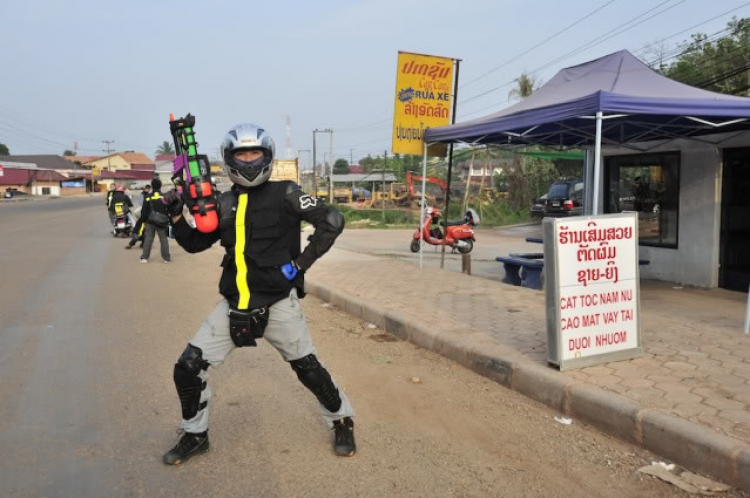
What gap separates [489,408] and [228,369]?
222 cm

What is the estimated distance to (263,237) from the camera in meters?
3.37

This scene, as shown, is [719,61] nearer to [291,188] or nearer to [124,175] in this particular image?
[291,188]

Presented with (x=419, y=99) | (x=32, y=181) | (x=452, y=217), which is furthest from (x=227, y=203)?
(x=32, y=181)

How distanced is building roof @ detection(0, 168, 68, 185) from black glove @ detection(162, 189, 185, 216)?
6882cm

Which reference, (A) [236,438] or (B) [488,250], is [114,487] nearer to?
A: (A) [236,438]

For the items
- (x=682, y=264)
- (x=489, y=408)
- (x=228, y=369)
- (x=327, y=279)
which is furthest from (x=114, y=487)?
(x=682, y=264)

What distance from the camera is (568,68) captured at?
931cm

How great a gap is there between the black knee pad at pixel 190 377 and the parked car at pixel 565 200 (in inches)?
798

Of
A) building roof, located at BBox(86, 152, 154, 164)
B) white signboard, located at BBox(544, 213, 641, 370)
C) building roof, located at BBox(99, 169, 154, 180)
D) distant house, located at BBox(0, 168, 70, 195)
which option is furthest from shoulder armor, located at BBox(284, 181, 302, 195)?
building roof, located at BBox(86, 152, 154, 164)

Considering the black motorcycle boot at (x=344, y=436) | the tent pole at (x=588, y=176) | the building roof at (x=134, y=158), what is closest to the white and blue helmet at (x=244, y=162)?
the black motorcycle boot at (x=344, y=436)

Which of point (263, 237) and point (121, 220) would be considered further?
point (121, 220)

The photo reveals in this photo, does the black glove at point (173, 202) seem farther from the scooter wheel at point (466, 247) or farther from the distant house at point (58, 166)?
the distant house at point (58, 166)

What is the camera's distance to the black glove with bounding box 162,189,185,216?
3.22m

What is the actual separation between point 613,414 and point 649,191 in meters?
6.99
